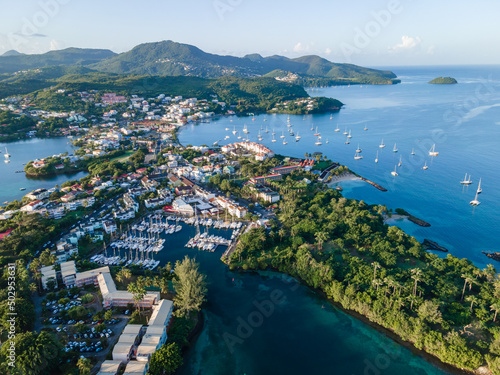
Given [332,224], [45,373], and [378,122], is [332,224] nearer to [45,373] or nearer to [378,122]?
[45,373]

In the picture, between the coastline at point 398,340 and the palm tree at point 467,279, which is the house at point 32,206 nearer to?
the coastline at point 398,340

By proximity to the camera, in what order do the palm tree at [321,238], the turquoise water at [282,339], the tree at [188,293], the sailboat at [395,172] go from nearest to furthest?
the turquoise water at [282,339]
the tree at [188,293]
the palm tree at [321,238]
the sailboat at [395,172]

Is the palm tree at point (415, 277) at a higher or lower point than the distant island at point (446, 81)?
lower

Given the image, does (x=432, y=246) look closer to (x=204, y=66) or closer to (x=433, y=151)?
(x=433, y=151)

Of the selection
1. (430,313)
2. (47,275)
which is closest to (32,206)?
(47,275)

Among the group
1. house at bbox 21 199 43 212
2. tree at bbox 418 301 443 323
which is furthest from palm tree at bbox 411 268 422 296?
house at bbox 21 199 43 212

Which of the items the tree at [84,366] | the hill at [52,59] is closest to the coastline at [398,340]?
the tree at [84,366]
